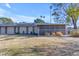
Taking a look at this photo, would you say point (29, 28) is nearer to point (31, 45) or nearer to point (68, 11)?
point (31, 45)

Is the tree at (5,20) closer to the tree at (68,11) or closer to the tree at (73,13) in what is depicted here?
the tree at (68,11)

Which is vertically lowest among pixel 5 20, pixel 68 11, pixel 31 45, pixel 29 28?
pixel 31 45

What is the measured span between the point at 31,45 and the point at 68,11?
717mm

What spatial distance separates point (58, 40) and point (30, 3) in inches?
26.2

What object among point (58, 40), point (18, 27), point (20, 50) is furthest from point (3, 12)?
point (58, 40)

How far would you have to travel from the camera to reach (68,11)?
4.47 meters

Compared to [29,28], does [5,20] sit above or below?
above

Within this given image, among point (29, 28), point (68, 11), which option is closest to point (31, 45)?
point (29, 28)

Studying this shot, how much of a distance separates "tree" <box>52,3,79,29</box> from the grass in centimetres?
30

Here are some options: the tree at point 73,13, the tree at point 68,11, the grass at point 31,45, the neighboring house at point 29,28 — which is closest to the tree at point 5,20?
the neighboring house at point 29,28

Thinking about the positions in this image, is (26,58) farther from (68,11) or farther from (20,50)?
A: (68,11)

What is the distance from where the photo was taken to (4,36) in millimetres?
4500

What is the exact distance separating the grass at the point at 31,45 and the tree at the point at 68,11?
0.30m

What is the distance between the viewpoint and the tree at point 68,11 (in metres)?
4.46
